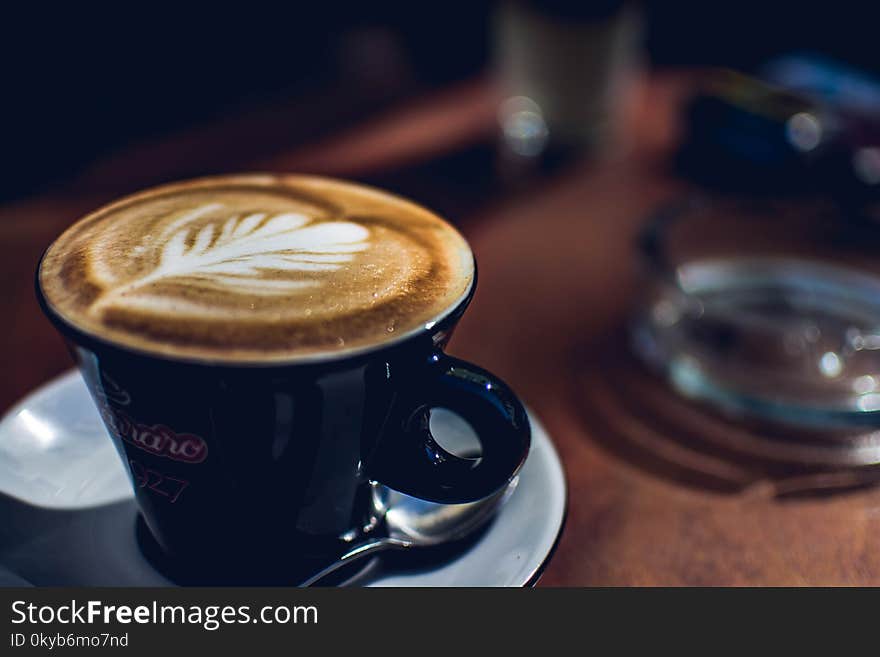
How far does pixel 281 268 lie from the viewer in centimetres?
38

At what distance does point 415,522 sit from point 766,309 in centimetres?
46

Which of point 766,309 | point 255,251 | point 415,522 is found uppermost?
point 255,251

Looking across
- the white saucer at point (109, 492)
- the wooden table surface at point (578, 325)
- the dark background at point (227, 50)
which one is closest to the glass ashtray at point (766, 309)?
the wooden table surface at point (578, 325)

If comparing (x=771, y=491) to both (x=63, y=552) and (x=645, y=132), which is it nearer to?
(x=63, y=552)

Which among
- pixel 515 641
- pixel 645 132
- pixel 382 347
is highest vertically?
pixel 382 347

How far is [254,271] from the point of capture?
38 centimetres

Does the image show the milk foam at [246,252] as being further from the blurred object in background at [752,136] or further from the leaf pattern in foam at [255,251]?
the blurred object in background at [752,136]

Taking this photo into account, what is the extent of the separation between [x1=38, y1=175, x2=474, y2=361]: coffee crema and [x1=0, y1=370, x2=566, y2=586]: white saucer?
12cm

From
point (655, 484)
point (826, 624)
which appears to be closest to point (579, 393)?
point (655, 484)

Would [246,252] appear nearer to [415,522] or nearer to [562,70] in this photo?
[415,522]

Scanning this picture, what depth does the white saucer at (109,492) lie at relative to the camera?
396 millimetres

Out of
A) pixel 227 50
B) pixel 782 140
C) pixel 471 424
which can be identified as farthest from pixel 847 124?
pixel 227 50

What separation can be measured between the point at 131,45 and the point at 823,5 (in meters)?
1.29

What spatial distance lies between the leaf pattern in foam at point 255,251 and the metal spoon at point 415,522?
118 millimetres
